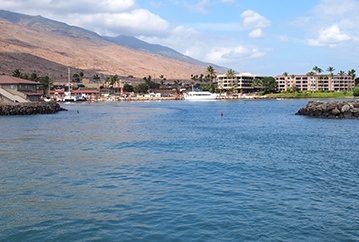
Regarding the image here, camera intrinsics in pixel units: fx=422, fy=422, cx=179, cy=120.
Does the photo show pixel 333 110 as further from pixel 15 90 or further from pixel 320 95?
pixel 320 95

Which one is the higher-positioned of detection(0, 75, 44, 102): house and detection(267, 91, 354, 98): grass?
detection(0, 75, 44, 102): house

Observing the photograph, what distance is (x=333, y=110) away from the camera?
63.3 meters

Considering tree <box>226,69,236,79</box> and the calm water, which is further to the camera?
tree <box>226,69,236,79</box>

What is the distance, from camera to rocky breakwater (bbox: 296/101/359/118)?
61.8m

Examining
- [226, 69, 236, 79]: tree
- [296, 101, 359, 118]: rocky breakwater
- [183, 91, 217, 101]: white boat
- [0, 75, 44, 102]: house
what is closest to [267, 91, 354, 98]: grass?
[226, 69, 236, 79]: tree

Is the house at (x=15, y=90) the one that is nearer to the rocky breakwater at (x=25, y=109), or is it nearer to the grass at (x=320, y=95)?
the rocky breakwater at (x=25, y=109)

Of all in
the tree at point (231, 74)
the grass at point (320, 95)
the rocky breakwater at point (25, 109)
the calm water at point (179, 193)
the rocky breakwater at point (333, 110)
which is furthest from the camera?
the tree at point (231, 74)

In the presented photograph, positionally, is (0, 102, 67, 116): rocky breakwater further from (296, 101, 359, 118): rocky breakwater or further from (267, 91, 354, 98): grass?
(267, 91, 354, 98): grass

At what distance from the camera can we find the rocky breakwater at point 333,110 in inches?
2431

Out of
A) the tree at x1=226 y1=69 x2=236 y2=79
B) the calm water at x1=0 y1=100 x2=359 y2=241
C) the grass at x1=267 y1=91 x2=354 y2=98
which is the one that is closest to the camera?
the calm water at x1=0 y1=100 x2=359 y2=241

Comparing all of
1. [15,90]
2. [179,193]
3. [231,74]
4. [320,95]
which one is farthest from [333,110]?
[231,74]

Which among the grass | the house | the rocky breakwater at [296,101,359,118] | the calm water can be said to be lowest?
the calm water

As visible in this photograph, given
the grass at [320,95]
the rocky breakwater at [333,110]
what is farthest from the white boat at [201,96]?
the rocky breakwater at [333,110]

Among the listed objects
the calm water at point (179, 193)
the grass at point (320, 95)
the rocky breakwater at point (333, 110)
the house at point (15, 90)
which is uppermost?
the house at point (15, 90)
